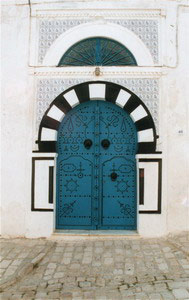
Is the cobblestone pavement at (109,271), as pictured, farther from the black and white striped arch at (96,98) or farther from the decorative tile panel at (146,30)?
the decorative tile panel at (146,30)

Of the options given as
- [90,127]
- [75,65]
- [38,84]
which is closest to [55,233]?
[90,127]

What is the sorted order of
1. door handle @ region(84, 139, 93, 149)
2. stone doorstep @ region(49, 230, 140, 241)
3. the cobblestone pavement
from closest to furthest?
the cobblestone pavement → stone doorstep @ region(49, 230, 140, 241) → door handle @ region(84, 139, 93, 149)

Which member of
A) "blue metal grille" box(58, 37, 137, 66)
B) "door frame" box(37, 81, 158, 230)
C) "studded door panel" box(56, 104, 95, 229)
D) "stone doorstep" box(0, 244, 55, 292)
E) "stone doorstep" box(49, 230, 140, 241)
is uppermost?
"blue metal grille" box(58, 37, 137, 66)

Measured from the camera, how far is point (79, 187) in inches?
173

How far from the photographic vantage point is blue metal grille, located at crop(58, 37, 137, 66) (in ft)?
14.7

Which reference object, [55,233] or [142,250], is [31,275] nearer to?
[55,233]

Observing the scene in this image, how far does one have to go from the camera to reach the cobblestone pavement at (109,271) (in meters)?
2.84

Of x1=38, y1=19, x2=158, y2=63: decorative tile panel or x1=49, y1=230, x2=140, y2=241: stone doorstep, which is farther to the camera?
x1=38, y1=19, x2=158, y2=63: decorative tile panel

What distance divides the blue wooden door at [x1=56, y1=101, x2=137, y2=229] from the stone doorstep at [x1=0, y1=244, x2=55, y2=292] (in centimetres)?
86

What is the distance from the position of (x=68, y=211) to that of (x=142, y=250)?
130cm

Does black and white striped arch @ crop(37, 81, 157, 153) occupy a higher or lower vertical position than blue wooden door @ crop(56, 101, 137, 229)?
higher

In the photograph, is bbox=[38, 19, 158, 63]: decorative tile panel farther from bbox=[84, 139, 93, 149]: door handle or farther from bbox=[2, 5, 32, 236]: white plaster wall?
bbox=[84, 139, 93, 149]: door handle

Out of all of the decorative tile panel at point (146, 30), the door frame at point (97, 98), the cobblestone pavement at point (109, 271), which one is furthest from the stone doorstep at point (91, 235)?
the decorative tile panel at point (146, 30)

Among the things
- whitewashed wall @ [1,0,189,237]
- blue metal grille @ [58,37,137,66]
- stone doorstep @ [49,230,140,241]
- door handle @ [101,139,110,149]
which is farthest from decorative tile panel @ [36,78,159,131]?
stone doorstep @ [49,230,140,241]
